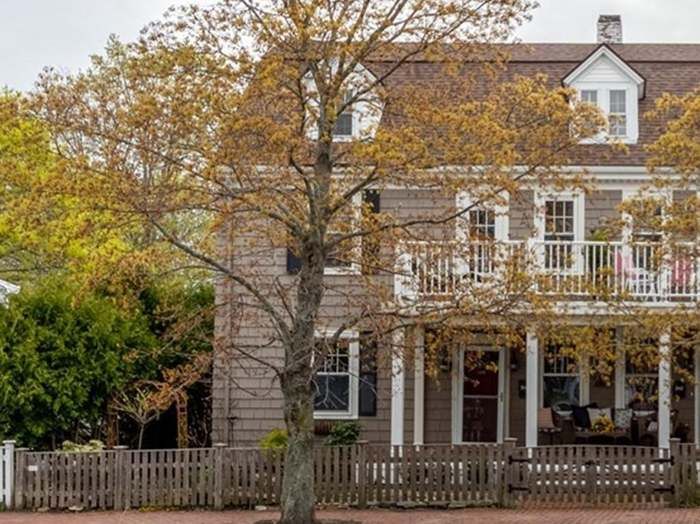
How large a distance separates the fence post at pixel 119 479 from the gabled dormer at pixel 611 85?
38.0 feet

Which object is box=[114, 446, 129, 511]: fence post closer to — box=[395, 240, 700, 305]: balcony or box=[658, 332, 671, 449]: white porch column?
box=[395, 240, 700, 305]: balcony

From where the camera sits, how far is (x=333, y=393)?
2389cm

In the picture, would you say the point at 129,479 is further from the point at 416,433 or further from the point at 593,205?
the point at 593,205

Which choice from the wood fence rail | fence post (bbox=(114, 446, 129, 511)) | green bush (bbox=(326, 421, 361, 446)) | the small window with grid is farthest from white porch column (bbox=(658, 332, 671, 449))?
fence post (bbox=(114, 446, 129, 511))

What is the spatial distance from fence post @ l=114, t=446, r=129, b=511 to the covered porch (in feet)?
19.0

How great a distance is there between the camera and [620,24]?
28141mm

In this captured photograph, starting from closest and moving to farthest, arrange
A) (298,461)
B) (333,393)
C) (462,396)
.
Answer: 1. (298,461)
2. (333,393)
3. (462,396)

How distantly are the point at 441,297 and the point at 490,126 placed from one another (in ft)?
10.9

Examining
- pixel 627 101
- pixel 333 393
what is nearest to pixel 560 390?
pixel 333 393

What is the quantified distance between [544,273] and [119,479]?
7164 mm

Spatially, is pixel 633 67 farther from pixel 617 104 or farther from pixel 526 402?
pixel 526 402

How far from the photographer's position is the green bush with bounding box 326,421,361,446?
22.4 meters

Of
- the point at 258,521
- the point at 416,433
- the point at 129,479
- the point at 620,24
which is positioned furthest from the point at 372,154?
the point at 620,24

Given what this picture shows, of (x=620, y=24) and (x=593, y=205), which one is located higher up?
(x=620, y=24)
